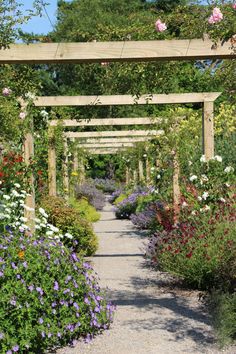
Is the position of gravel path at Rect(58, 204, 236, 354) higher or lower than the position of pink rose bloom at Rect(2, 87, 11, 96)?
lower

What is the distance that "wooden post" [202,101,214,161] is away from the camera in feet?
31.8

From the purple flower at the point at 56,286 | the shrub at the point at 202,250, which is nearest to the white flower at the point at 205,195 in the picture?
the shrub at the point at 202,250

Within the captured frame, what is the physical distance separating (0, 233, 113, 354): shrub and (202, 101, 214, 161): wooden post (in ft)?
14.7

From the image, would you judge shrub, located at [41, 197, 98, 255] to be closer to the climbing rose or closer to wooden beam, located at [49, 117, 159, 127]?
wooden beam, located at [49, 117, 159, 127]

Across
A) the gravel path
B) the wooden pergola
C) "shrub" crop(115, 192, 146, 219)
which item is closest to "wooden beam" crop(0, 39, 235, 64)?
the wooden pergola

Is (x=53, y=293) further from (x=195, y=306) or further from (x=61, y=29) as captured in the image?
(x=61, y=29)

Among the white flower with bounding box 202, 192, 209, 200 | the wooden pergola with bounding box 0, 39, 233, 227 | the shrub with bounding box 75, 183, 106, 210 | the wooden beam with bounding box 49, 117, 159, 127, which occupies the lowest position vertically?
the shrub with bounding box 75, 183, 106, 210

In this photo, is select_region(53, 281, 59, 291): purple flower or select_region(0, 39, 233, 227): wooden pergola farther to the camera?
select_region(0, 39, 233, 227): wooden pergola

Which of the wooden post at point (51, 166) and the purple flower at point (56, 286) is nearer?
the purple flower at point (56, 286)

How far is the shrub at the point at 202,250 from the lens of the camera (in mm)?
6648

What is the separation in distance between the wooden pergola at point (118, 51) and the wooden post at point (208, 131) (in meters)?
4.21

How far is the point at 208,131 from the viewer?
387 inches

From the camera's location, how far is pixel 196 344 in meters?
5.04

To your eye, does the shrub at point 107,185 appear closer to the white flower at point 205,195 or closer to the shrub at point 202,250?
the white flower at point 205,195
